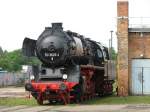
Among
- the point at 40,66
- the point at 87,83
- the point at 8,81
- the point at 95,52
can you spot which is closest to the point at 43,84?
the point at 40,66

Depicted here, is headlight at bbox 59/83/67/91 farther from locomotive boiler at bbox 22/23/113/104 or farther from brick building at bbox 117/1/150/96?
brick building at bbox 117/1/150/96

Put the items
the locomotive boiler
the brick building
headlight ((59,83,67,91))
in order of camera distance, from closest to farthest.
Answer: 1. headlight ((59,83,67,91))
2. the locomotive boiler
3. the brick building

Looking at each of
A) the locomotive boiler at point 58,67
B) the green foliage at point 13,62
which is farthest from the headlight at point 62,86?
the green foliage at point 13,62

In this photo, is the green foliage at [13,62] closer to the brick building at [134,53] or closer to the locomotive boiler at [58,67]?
the brick building at [134,53]

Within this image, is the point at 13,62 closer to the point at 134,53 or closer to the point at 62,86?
the point at 134,53

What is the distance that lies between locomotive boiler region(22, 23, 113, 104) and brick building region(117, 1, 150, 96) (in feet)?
21.7

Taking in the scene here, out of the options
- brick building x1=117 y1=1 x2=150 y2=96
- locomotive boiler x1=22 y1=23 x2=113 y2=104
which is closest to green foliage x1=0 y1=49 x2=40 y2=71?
brick building x1=117 y1=1 x2=150 y2=96

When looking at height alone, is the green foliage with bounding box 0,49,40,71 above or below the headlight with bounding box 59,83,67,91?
above

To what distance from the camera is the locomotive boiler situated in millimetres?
27266

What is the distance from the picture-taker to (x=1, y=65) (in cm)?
11344

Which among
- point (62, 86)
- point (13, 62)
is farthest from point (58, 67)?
point (13, 62)

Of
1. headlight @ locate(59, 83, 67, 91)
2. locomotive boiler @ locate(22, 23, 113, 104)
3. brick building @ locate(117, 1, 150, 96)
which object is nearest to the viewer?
headlight @ locate(59, 83, 67, 91)

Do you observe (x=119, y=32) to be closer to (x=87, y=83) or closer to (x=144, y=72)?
(x=144, y=72)

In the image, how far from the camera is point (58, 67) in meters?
28.0
